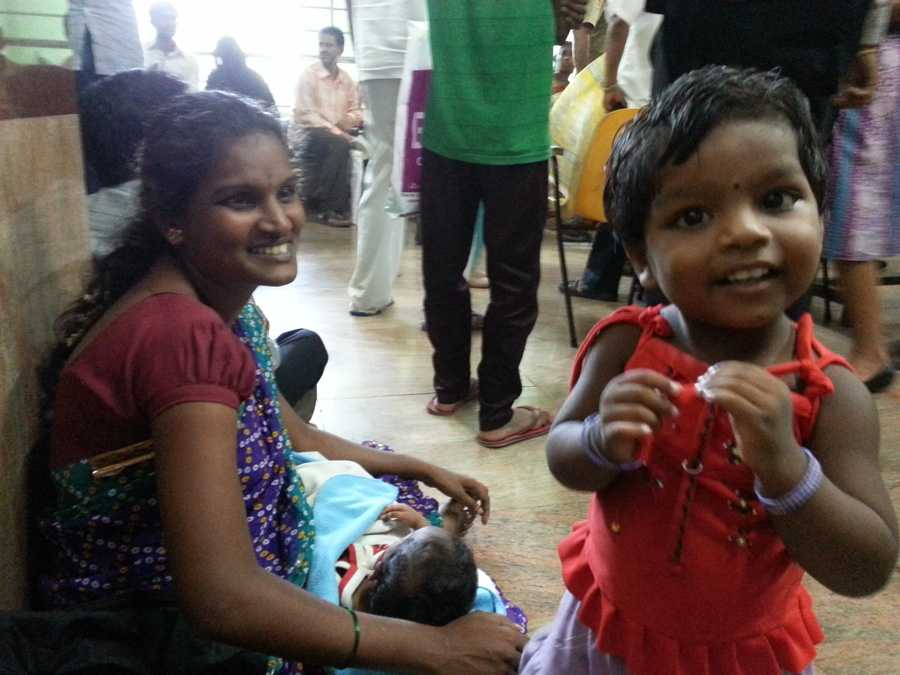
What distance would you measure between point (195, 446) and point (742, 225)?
2.17ft

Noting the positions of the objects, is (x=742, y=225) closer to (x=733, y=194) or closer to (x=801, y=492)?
(x=733, y=194)

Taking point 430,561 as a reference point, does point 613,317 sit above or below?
above

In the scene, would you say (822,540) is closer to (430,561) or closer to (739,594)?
(739,594)

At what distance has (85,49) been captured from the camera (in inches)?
87.4

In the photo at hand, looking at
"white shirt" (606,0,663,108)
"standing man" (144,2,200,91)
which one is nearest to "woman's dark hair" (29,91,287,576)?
"white shirt" (606,0,663,108)

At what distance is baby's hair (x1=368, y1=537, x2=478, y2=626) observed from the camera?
130cm

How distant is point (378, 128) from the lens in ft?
9.98

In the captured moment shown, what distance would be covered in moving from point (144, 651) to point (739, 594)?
735 millimetres

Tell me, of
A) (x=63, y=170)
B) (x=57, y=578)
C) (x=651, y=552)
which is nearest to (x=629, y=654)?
(x=651, y=552)

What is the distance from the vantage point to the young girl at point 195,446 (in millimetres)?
976

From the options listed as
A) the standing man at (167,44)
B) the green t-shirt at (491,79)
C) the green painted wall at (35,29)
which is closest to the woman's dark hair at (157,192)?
the green painted wall at (35,29)

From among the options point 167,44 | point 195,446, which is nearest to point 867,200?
point 195,446

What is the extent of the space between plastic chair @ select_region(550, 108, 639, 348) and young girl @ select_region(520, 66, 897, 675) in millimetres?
2133

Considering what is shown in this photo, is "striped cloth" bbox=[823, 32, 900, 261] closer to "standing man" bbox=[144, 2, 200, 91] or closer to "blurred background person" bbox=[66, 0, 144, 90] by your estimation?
"blurred background person" bbox=[66, 0, 144, 90]
